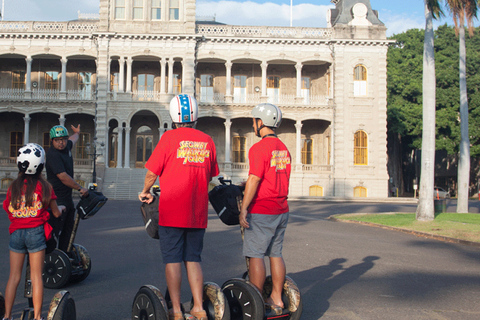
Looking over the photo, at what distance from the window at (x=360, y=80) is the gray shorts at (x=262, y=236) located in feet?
107

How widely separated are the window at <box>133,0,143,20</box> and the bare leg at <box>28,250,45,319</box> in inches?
1314

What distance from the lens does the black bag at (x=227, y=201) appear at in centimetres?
470

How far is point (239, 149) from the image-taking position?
37.9 meters

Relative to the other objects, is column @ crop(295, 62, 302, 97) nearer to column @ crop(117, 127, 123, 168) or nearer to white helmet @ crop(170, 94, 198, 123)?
column @ crop(117, 127, 123, 168)

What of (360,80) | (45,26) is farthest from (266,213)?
(45,26)

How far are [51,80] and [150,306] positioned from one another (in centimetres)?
3690

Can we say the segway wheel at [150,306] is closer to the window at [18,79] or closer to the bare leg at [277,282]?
the bare leg at [277,282]

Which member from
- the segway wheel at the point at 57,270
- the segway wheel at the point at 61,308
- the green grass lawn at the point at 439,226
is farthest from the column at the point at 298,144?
the segway wheel at the point at 61,308

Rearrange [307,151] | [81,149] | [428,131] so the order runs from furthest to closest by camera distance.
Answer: [307,151]
[81,149]
[428,131]

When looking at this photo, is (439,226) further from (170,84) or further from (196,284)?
(170,84)

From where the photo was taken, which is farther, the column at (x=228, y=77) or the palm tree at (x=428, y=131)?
the column at (x=228, y=77)

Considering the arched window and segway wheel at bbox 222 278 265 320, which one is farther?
the arched window

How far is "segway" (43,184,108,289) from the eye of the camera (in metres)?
6.05

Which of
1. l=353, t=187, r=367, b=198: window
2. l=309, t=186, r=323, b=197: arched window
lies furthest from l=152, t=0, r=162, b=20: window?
l=353, t=187, r=367, b=198: window
